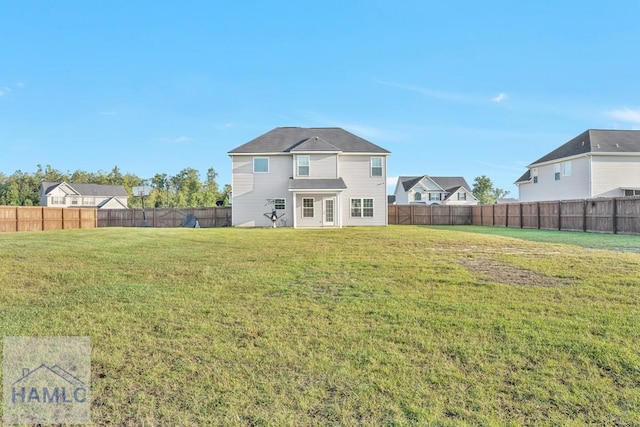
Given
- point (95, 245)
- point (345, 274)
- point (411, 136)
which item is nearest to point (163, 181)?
point (411, 136)

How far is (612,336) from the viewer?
3.58 metres

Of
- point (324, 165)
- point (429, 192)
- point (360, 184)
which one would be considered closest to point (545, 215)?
point (360, 184)

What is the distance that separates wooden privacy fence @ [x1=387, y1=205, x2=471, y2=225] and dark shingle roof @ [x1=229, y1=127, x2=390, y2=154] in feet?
22.1

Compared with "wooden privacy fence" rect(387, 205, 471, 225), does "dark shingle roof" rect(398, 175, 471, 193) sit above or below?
above

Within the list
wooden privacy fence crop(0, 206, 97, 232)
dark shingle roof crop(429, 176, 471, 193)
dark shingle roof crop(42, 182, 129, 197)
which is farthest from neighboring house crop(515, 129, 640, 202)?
dark shingle roof crop(42, 182, 129, 197)

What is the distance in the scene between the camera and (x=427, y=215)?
93.3 feet

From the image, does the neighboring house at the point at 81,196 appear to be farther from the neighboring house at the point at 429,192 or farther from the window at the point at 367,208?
the window at the point at 367,208

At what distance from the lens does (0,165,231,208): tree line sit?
6331cm

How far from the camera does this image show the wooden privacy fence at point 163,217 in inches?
1050

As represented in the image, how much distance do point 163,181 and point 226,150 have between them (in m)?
57.6

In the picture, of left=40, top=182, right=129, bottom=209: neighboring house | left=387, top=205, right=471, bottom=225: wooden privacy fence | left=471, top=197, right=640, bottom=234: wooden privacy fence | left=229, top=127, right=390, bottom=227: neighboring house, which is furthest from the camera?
left=40, top=182, right=129, bottom=209: neighboring house

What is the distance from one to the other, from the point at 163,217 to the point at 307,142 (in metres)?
13.3

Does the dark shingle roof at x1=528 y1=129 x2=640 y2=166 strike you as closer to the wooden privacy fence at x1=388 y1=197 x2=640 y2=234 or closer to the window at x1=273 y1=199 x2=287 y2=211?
the wooden privacy fence at x1=388 y1=197 x2=640 y2=234

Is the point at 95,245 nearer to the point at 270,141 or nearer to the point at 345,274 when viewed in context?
the point at 345,274
